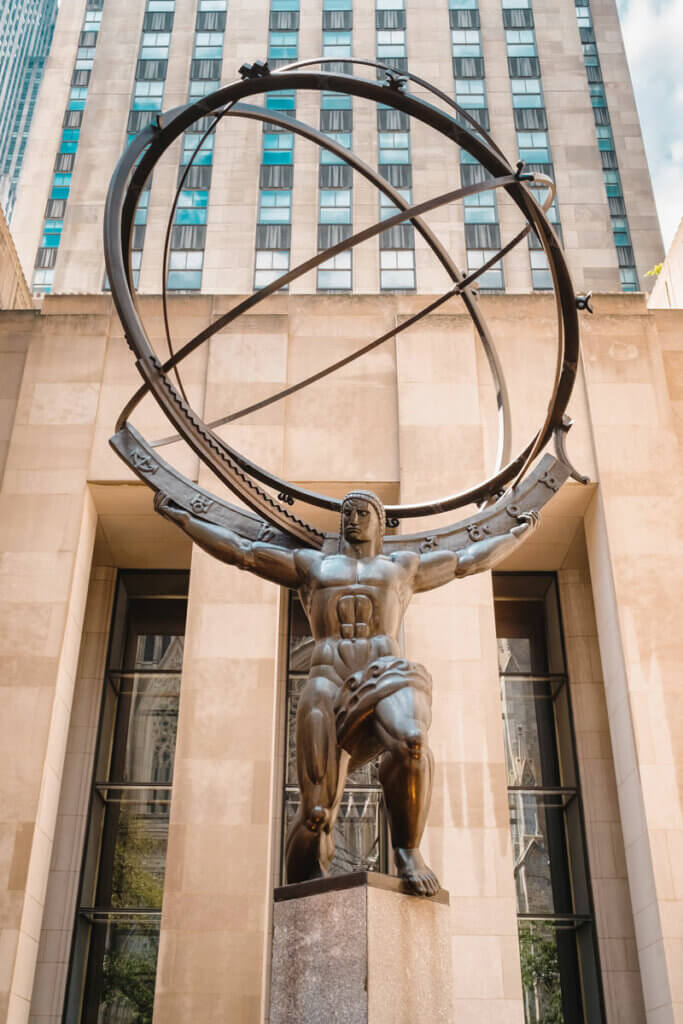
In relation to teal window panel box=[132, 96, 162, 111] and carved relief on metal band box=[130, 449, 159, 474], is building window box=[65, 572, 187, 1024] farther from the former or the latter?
teal window panel box=[132, 96, 162, 111]

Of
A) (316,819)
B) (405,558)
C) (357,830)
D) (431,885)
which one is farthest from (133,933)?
(431,885)

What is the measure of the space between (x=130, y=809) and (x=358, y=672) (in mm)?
11173

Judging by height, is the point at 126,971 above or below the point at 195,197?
below

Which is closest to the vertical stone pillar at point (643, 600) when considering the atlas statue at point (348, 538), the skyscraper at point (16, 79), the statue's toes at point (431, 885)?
the atlas statue at point (348, 538)

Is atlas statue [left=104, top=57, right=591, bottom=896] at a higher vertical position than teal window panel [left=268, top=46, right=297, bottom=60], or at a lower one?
lower

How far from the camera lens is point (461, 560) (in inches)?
328

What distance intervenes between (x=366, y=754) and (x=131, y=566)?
40.9 feet

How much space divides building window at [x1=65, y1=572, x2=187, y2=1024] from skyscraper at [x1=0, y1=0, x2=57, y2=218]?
5358 inches

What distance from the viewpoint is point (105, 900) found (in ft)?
53.4

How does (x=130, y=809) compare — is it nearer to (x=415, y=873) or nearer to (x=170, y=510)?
(x=170, y=510)

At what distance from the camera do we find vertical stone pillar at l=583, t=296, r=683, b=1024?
13211mm

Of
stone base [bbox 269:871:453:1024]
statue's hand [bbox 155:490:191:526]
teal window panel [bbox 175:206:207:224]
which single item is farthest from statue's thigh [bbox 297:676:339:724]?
teal window panel [bbox 175:206:207:224]

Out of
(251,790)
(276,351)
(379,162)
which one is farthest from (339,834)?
(379,162)

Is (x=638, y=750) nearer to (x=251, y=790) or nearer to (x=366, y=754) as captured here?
(x=251, y=790)
